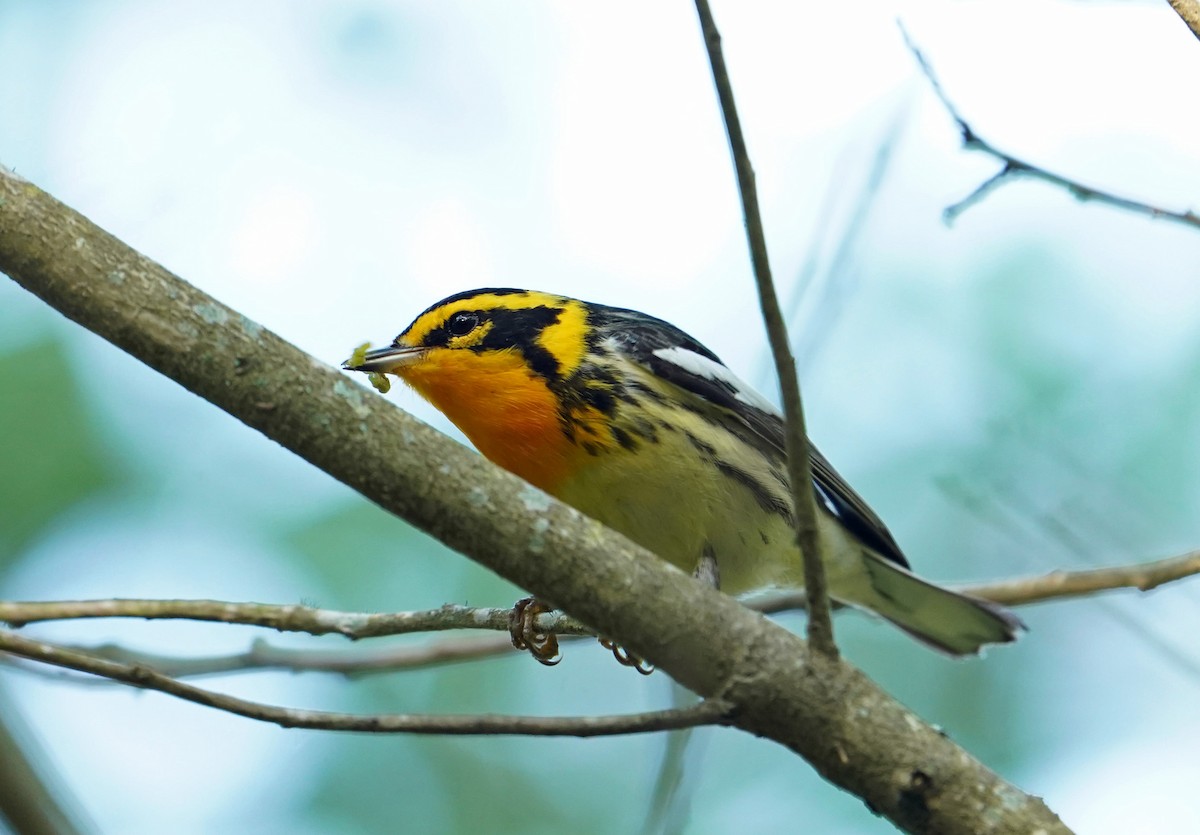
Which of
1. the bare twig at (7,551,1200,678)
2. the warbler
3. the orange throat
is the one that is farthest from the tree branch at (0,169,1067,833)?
the orange throat

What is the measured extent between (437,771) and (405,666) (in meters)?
4.22

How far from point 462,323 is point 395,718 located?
2753 millimetres

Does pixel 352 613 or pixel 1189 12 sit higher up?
pixel 1189 12

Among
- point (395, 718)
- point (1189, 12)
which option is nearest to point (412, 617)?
point (395, 718)

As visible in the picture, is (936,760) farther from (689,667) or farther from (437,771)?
(437,771)

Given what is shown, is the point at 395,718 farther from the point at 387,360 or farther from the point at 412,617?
the point at 387,360

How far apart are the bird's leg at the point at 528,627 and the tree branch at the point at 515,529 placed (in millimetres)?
1440

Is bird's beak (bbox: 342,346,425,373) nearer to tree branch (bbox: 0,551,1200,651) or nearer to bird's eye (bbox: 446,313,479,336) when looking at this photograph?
bird's eye (bbox: 446,313,479,336)

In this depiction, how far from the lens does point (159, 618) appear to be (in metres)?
3.64

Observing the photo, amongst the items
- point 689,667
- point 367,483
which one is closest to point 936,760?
point 689,667

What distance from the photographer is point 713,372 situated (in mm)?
5109

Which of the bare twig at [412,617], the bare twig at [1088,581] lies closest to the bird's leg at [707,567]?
the bare twig at [412,617]

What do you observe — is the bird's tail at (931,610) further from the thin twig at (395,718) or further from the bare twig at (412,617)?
the thin twig at (395,718)

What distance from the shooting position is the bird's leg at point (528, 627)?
13.9ft
